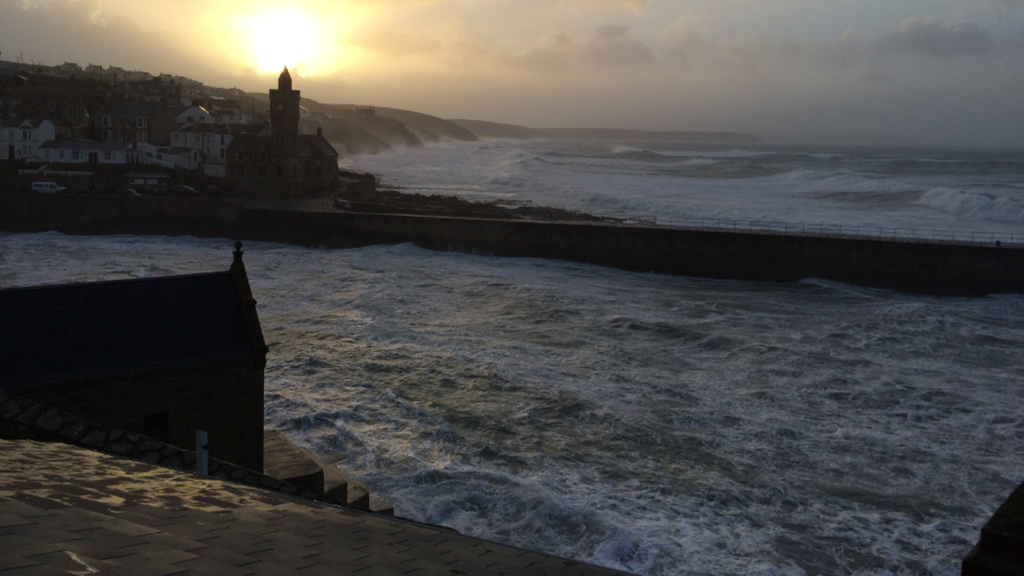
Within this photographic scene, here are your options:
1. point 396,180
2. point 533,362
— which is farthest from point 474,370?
point 396,180

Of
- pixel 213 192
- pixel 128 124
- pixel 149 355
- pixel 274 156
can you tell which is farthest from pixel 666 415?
pixel 128 124

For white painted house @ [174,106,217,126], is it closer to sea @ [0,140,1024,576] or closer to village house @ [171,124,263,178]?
village house @ [171,124,263,178]

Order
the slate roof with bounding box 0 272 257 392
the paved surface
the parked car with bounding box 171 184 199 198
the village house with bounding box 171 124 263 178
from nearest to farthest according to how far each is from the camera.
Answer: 1. the paved surface
2. the slate roof with bounding box 0 272 257 392
3. the parked car with bounding box 171 184 199 198
4. the village house with bounding box 171 124 263 178

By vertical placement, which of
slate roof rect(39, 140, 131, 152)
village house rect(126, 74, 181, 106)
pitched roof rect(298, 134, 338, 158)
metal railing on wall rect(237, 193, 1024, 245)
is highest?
village house rect(126, 74, 181, 106)

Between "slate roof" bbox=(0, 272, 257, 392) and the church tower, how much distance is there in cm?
4216

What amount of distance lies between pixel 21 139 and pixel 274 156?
19089 mm

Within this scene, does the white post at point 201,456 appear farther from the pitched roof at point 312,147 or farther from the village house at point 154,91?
the village house at point 154,91

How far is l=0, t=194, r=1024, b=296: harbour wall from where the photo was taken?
105 ft

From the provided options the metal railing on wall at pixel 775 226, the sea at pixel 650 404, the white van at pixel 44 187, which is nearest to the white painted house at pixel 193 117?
the metal railing on wall at pixel 775 226

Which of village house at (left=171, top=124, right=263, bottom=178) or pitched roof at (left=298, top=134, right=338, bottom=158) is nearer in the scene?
pitched roof at (left=298, top=134, right=338, bottom=158)

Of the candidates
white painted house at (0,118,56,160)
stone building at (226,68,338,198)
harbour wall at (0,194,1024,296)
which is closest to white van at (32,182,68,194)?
harbour wall at (0,194,1024,296)

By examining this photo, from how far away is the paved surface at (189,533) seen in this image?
13.1ft

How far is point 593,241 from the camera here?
36938 millimetres

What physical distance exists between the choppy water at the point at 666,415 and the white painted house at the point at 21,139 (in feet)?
108
